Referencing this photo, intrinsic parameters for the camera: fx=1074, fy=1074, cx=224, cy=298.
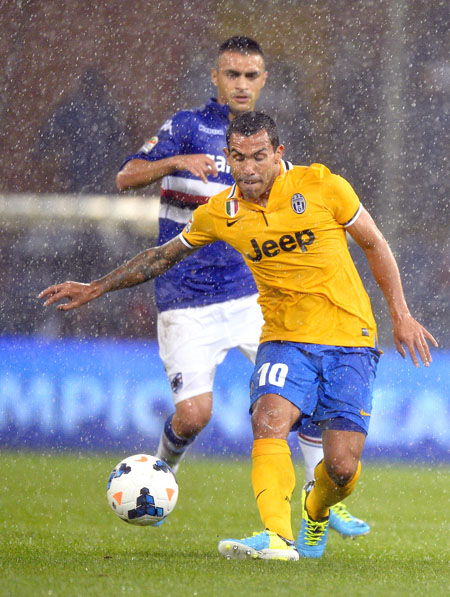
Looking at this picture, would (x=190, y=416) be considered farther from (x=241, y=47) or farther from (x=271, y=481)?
(x=241, y=47)

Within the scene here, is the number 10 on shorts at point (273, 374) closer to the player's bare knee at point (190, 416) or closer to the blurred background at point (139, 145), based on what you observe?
the player's bare knee at point (190, 416)

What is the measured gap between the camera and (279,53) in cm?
1262

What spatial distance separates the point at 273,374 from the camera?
3.96 meters

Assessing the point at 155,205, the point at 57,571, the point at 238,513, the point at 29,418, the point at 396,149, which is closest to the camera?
the point at 57,571

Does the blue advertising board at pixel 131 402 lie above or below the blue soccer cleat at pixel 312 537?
below

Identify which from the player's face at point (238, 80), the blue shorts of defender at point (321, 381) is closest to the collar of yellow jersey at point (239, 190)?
the blue shorts of defender at point (321, 381)

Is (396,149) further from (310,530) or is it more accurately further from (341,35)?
(310,530)

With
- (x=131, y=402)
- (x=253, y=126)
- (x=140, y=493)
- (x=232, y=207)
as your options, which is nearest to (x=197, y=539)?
(x=140, y=493)

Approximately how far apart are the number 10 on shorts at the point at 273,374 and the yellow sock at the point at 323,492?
0.38 m

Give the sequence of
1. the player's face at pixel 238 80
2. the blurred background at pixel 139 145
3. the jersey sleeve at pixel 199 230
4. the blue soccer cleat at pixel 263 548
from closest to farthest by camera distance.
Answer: the blue soccer cleat at pixel 263 548
the jersey sleeve at pixel 199 230
the player's face at pixel 238 80
the blurred background at pixel 139 145

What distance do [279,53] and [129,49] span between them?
6.37 feet

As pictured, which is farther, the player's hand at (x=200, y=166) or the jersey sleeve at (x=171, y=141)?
the jersey sleeve at (x=171, y=141)

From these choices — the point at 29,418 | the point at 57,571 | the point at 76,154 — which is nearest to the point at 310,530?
the point at 57,571

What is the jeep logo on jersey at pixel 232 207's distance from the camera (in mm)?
4203
